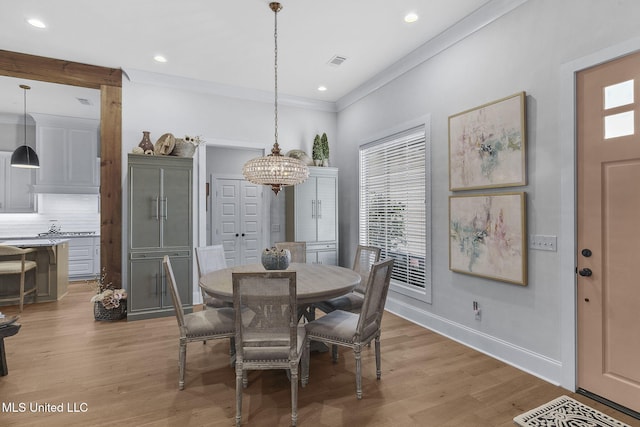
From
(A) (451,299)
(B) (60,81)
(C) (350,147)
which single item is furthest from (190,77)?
(A) (451,299)

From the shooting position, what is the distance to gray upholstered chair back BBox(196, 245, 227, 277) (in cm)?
350

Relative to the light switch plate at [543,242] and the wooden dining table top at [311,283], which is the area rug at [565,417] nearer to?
the light switch plate at [543,242]

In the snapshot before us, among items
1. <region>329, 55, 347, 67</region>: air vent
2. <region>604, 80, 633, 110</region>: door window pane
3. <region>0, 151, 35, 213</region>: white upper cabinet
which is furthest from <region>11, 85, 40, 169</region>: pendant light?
<region>604, 80, 633, 110</region>: door window pane

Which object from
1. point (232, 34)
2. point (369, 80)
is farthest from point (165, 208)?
point (369, 80)

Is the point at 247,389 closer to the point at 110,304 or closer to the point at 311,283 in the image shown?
the point at 311,283

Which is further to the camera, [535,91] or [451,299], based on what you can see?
[451,299]

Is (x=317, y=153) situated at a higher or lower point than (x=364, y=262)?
higher

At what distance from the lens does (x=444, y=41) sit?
11.4ft

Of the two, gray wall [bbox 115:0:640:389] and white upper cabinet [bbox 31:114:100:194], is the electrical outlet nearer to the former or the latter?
gray wall [bbox 115:0:640:389]

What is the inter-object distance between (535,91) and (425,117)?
4.13 ft

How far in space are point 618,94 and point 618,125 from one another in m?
0.21

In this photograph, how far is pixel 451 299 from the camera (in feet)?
11.5

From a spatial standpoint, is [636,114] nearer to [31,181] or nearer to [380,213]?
[380,213]

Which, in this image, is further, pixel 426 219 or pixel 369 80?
pixel 369 80
